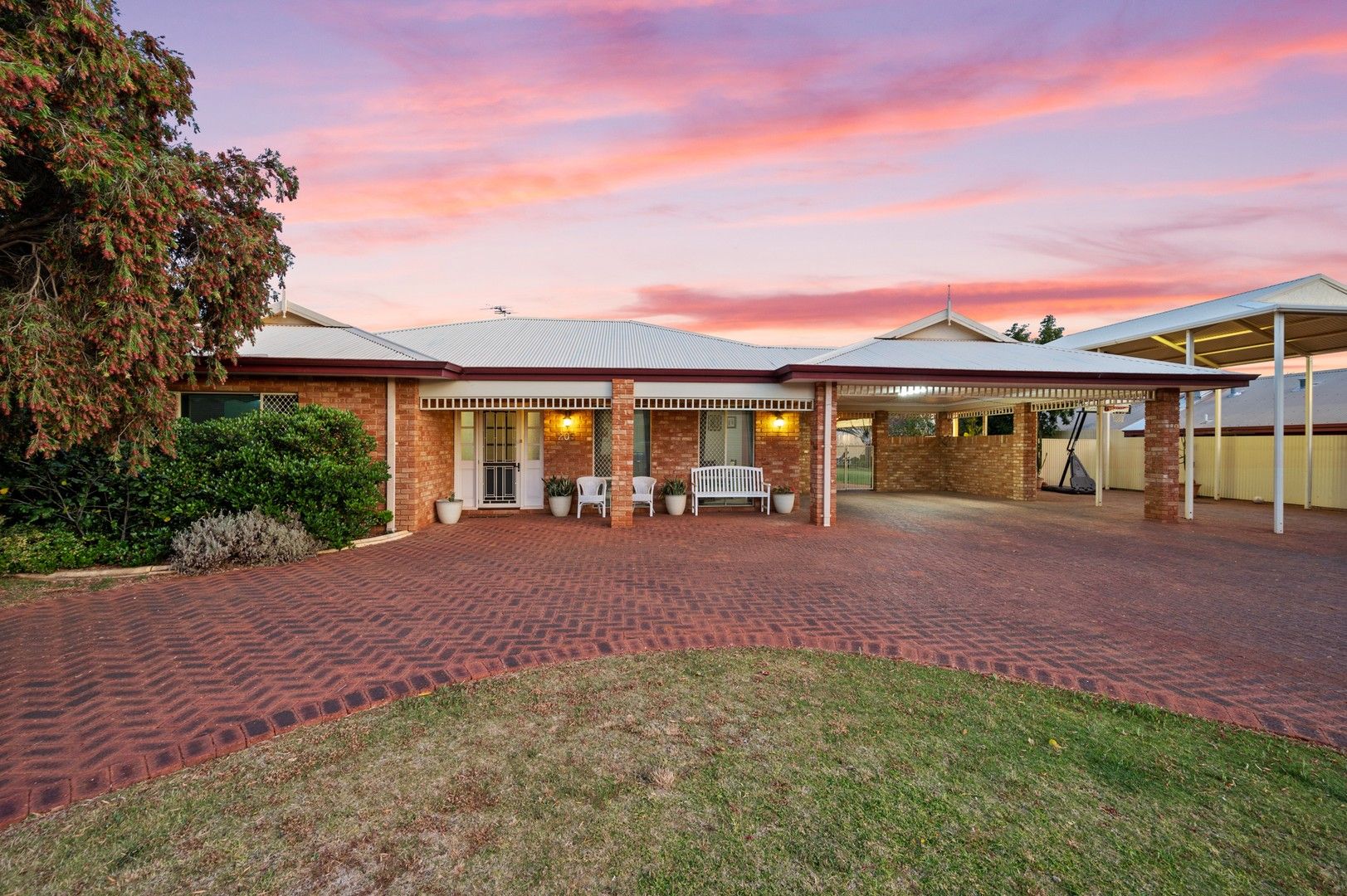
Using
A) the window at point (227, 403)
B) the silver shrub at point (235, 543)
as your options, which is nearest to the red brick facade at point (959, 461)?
the window at point (227, 403)

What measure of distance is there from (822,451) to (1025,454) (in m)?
8.38

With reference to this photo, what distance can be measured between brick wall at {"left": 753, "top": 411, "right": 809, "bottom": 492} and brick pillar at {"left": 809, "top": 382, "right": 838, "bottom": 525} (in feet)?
7.70

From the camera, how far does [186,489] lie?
7.34 meters

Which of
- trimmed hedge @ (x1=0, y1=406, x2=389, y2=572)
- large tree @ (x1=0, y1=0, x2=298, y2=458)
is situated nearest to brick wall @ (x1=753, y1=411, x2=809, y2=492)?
trimmed hedge @ (x1=0, y1=406, x2=389, y2=572)

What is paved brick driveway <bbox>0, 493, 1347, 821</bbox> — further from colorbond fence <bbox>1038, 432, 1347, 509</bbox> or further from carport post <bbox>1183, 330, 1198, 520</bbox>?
colorbond fence <bbox>1038, 432, 1347, 509</bbox>

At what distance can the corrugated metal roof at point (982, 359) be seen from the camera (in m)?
11.2

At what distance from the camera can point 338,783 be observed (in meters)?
2.75

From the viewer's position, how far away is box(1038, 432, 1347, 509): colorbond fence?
45.9 ft

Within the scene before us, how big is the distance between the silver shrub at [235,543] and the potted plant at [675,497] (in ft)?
22.2

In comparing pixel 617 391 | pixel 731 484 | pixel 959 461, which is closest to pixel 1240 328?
pixel 959 461

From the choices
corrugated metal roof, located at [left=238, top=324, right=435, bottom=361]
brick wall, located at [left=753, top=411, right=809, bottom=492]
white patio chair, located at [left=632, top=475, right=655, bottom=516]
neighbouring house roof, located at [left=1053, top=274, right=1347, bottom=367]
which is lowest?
white patio chair, located at [left=632, top=475, right=655, bottom=516]

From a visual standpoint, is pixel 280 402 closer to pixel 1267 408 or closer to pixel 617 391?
pixel 617 391

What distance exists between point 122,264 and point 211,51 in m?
3.42

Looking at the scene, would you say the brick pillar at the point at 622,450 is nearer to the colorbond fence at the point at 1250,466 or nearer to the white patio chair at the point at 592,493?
the white patio chair at the point at 592,493
